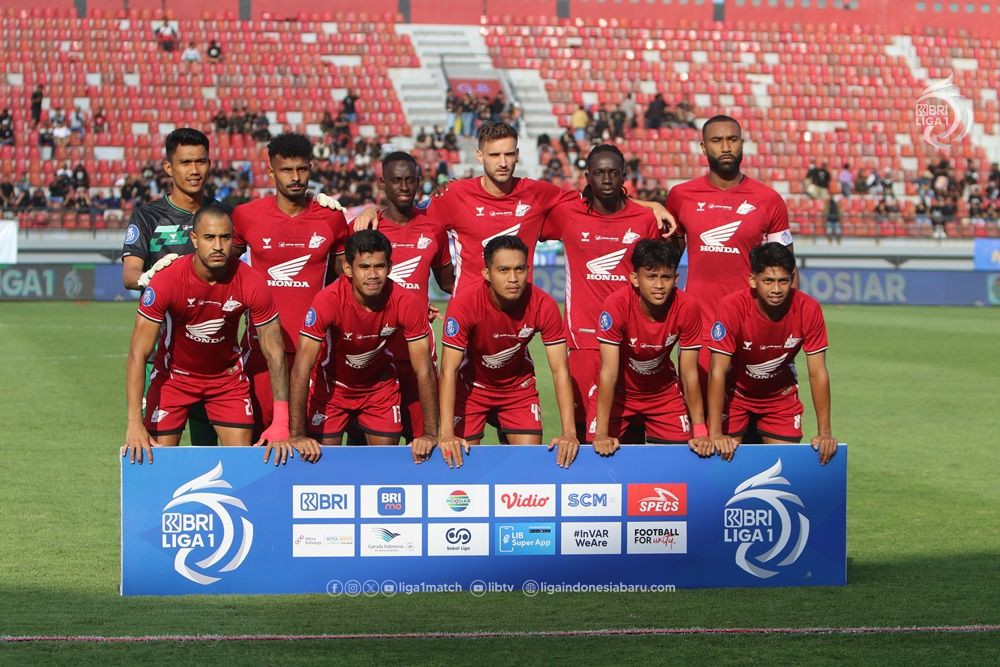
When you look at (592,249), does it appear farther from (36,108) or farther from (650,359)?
(36,108)

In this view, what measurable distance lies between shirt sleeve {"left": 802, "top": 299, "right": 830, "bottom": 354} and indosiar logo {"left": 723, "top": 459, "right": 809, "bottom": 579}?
28.2 inches

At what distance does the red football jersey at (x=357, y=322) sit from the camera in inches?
286

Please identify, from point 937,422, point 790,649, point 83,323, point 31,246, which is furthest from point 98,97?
point 790,649

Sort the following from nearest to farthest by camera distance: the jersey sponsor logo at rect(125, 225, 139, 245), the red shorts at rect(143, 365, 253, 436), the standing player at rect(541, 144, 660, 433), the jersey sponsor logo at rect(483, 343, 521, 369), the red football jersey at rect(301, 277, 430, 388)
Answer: the red football jersey at rect(301, 277, 430, 388)
the red shorts at rect(143, 365, 253, 436)
the jersey sponsor logo at rect(483, 343, 521, 369)
the jersey sponsor logo at rect(125, 225, 139, 245)
the standing player at rect(541, 144, 660, 433)

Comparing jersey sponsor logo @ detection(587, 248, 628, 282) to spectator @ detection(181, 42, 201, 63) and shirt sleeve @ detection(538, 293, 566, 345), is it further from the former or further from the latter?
spectator @ detection(181, 42, 201, 63)

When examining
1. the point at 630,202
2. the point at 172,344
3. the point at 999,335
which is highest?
the point at 630,202

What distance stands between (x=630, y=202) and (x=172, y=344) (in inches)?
111

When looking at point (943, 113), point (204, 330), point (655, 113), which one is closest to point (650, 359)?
point (204, 330)

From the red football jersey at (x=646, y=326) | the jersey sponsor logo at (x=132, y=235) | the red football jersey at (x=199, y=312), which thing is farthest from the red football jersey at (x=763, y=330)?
the jersey sponsor logo at (x=132, y=235)

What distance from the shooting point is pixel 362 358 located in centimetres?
759

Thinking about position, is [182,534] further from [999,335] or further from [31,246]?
[31,246]

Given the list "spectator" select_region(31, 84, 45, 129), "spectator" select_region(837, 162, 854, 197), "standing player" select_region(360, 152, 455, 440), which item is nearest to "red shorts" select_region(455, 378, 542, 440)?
"standing player" select_region(360, 152, 455, 440)

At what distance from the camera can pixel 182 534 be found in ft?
22.3

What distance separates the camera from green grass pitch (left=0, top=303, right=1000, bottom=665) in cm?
572
